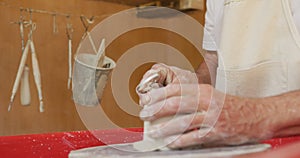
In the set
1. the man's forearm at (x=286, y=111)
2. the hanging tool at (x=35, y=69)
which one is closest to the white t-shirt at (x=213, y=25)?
the man's forearm at (x=286, y=111)

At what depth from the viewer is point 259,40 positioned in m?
1.03

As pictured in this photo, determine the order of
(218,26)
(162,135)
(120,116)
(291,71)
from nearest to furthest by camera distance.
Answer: (162,135) → (291,71) → (218,26) → (120,116)

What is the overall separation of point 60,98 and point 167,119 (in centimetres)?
171

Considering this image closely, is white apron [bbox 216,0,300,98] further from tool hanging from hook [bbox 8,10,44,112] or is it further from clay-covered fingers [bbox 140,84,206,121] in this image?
tool hanging from hook [bbox 8,10,44,112]

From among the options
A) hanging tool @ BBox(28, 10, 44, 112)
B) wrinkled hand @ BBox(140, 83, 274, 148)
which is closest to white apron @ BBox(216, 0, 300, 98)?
wrinkled hand @ BBox(140, 83, 274, 148)

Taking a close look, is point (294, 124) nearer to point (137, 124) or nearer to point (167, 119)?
point (167, 119)

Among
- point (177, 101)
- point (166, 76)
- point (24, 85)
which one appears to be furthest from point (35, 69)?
point (177, 101)

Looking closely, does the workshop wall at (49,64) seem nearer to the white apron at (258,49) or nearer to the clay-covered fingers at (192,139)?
the white apron at (258,49)

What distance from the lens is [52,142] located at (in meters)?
0.84

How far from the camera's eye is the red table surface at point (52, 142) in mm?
802

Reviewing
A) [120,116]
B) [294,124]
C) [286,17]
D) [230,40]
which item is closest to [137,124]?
[120,116]

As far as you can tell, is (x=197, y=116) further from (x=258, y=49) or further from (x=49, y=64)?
(x=49, y=64)

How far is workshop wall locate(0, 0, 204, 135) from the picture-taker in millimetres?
1972

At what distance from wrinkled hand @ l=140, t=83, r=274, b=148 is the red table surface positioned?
0.29 m
